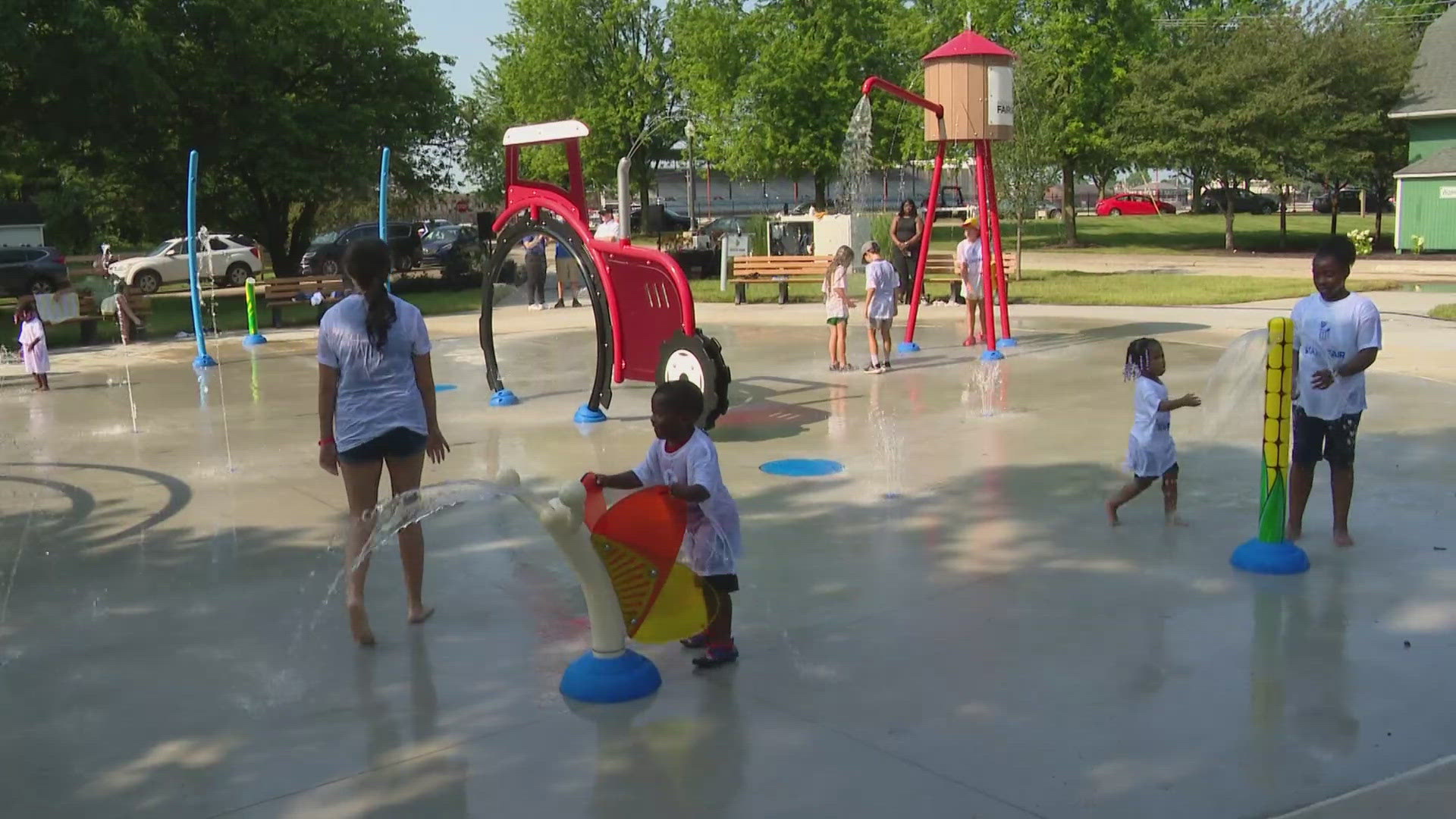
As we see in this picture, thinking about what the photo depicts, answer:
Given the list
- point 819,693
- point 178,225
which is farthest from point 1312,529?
point 178,225

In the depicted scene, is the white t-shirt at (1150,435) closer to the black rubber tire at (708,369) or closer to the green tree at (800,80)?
the black rubber tire at (708,369)

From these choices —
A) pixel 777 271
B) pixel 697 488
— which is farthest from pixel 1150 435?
pixel 777 271

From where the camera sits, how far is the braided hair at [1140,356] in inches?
289

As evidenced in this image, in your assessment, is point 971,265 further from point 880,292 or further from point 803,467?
point 803,467

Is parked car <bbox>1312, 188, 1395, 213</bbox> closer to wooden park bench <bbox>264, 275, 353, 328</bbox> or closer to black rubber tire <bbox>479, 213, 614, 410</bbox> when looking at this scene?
wooden park bench <bbox>264, 275, 353, 328</bbox>

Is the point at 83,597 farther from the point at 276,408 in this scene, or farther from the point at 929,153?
the point at 929,153

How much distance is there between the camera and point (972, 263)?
50.5ft

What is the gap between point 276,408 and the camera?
1272 cm

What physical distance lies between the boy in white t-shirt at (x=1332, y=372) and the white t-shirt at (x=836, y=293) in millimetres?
6882

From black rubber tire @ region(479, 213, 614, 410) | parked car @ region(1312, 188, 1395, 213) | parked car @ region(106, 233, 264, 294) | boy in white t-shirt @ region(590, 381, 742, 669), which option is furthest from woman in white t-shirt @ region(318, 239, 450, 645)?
parked car @ region(1312, 188, 1395, 213)

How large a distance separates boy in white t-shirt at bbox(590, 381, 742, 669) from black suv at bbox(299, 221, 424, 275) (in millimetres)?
28044

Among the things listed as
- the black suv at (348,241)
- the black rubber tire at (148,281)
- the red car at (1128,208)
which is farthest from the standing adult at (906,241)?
the red car at (1128,208)

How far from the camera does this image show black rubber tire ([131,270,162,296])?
109 feet

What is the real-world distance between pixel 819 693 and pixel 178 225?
29.7 meters
